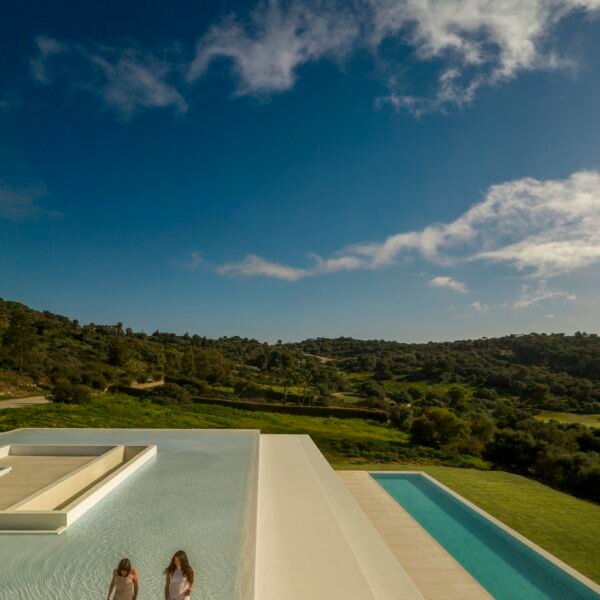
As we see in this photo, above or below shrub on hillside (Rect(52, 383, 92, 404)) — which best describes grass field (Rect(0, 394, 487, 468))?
below

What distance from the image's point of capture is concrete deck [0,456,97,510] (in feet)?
24.9

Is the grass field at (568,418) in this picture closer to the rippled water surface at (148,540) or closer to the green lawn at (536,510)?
the green lawn at (536,510)

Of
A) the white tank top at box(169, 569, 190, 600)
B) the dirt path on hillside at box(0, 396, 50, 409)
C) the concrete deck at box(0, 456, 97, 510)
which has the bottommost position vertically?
the dirt path on hillside at box(0, 396, 50, 409)

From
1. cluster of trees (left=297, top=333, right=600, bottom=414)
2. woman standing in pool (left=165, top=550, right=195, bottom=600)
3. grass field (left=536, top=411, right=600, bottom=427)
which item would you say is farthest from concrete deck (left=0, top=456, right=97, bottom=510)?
cluster of trees (left=297, top=333, right=600, bottom=414)

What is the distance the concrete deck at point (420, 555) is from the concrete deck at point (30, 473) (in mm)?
6660

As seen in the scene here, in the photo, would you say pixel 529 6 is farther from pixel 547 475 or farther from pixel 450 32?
pixel 547 475

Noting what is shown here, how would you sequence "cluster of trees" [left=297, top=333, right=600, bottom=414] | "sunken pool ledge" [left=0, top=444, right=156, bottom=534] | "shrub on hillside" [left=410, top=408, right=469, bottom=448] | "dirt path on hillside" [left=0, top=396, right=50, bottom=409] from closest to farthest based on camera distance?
"sunken pool ledge" [left=0, top=444, right=156, bottom=534], "shrub on hillside" [left=410, top=408, right=469, bottom=448], "dirt path on hillside" [left=0, top=396, right=50, bottom=409], "cluster of trees" [left=297, top=333, right=600, bottom=414]

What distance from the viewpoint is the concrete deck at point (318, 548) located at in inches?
193

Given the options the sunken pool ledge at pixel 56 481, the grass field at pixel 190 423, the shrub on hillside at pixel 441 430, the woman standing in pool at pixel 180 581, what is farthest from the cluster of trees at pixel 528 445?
the woman standing in pool at pixel 180 581

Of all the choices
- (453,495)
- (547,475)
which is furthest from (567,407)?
(453,495)

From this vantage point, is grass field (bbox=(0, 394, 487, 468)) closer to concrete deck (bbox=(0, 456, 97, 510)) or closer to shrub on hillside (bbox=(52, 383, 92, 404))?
shrub on hillside (bbox=(52, 383, 92, 404))

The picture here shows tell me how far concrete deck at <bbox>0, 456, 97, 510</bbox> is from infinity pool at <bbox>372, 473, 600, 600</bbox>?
800cm

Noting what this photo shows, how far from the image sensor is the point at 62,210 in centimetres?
2283

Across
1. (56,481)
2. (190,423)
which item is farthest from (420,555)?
(190,423)
